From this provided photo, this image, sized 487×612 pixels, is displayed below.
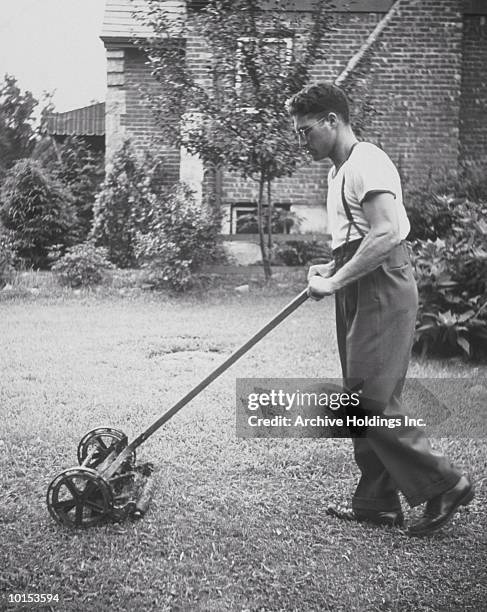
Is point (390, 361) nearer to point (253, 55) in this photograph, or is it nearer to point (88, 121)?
point (253, 55)

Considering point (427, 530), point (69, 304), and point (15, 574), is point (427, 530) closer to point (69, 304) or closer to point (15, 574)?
point (15, 574)

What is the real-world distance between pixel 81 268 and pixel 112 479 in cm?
508

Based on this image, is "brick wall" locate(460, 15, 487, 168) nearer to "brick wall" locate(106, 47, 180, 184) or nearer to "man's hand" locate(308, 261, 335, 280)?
"brick wall" locate(106, 47, 180, 184)

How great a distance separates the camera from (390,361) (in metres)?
2.55

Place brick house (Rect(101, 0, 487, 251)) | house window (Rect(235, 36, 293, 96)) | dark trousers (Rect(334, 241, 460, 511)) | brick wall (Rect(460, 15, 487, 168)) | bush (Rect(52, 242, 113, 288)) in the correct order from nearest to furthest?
1. dark trousers (Rect(334, 241, 460, 511))
2. bush (Rect(52, 242, 113, 288))
3. house window (Rect(235, 36, 293, 96))
4. brick house (Rect(101, 0, 487, 251))
5. brick wall (Rect(460, 15, 487, 168))

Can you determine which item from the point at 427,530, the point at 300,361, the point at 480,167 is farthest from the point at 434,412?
the point at 480,167

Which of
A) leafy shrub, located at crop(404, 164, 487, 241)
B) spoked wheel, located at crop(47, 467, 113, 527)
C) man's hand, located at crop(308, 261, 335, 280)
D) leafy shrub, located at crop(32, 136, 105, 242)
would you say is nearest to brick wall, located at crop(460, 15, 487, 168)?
leafy shrub, located at crop(404, 164, 487, 241)

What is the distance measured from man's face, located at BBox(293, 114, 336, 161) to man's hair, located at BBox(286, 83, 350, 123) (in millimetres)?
22

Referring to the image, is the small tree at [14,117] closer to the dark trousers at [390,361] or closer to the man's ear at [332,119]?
the man's ear at [332,119]

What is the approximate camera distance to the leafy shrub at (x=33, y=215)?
7750 mm

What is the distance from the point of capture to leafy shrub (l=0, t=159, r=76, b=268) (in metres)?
7.75

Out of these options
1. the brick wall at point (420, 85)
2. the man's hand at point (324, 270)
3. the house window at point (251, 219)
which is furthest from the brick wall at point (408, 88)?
the man's hand at point (324, 270)

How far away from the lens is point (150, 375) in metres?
4.69

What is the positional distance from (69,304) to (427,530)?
4666 mm
